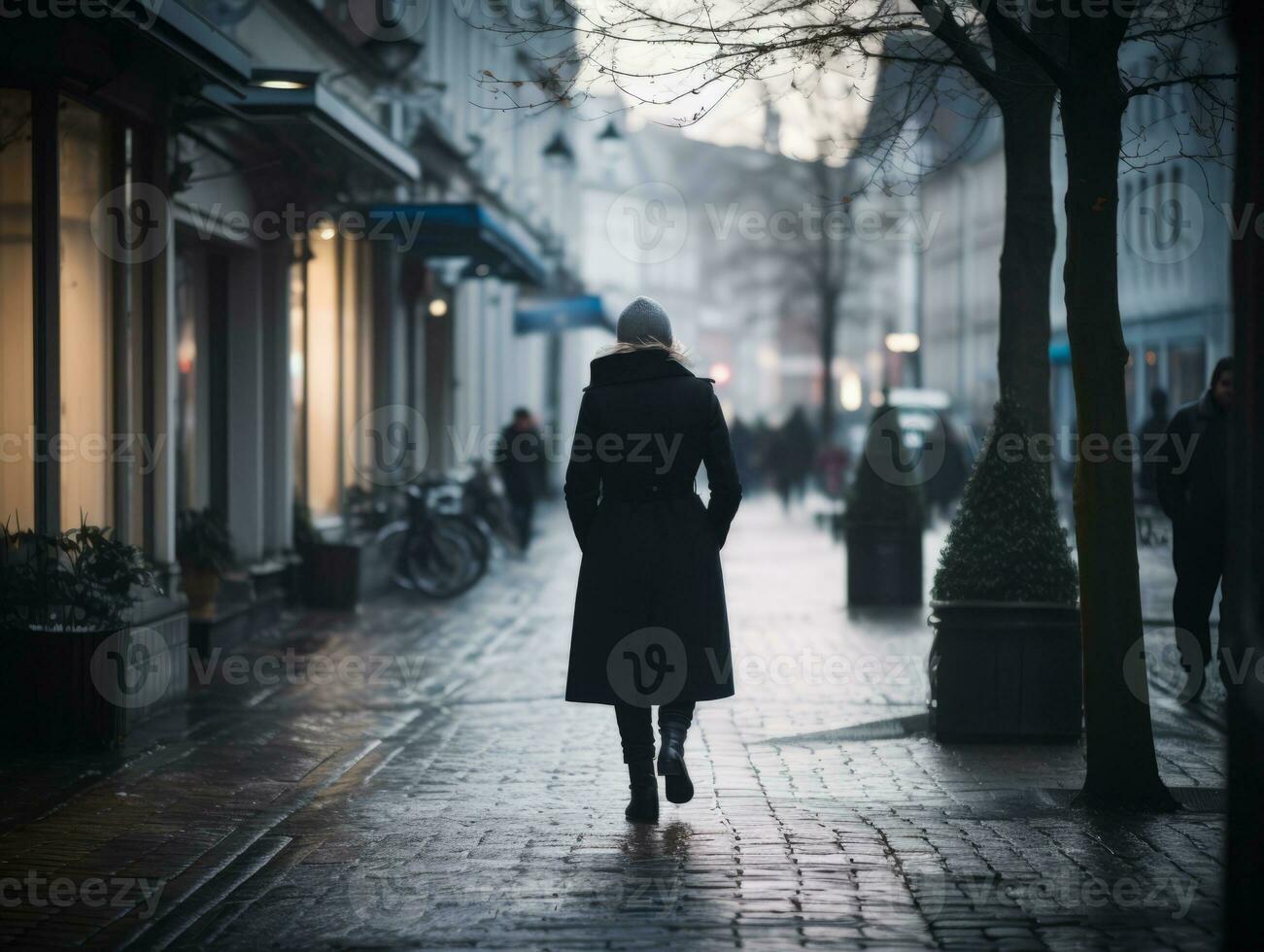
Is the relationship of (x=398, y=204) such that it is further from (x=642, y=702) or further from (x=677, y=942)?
(x=677, y=942)

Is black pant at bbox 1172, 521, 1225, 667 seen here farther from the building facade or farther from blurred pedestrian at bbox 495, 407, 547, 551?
blurred pedestrian at bbox 495, 407, 547, 551

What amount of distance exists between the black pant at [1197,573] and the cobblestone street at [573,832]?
481 millimetres

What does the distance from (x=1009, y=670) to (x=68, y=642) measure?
449 cm

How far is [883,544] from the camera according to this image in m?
15.9

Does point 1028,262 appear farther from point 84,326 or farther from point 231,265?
point 231,265

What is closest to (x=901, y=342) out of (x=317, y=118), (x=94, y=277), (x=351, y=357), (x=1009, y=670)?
(x=351, y=357)

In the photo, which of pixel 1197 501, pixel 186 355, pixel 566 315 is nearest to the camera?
pixel 1197 501

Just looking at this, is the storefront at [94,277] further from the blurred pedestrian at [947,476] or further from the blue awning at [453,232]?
the blurred pedestrian at [947,476]

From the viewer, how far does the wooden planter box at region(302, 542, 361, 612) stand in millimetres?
15812

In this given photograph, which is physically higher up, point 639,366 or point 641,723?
point 639,366

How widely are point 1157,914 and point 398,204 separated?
11348 millimetres

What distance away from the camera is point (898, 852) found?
6336 millimetres

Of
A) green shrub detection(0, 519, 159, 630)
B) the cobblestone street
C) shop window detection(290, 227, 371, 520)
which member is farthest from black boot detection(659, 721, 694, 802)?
shop window detection(290, 227, 371, 520)

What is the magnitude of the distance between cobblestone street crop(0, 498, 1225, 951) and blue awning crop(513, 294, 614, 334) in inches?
643
